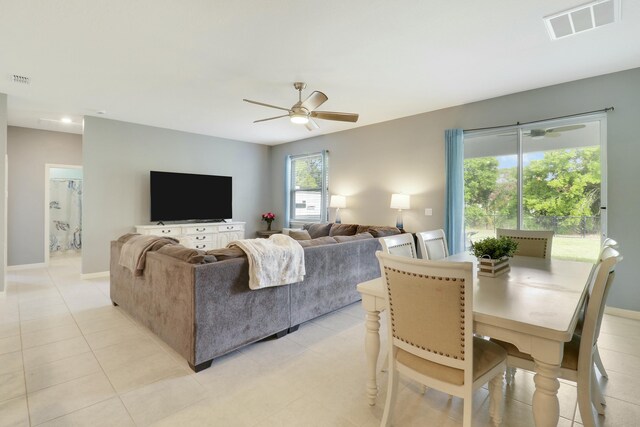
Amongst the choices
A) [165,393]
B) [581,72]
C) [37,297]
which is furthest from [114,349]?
[581,72]

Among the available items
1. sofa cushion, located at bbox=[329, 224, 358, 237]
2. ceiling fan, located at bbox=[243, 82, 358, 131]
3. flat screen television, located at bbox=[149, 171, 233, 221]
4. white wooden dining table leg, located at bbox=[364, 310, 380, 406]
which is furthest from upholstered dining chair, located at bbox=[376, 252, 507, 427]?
flat screen television, located at bbox=[149, 171, 233, 221]

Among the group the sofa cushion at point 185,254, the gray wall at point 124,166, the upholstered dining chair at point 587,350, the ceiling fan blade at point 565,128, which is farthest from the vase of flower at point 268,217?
the upholstered dining chair at point 587,350

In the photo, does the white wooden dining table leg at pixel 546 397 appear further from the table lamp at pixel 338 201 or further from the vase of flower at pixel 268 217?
the vase of flower at pixel 268 217

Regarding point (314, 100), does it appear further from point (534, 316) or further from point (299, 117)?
point (534, 316)

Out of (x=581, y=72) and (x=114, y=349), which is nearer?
(x=114, y=349)

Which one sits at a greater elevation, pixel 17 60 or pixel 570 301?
pixel 17 60

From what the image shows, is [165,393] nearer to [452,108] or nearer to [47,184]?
[452,108]

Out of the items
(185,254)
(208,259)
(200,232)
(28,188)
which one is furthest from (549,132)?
(28,188)

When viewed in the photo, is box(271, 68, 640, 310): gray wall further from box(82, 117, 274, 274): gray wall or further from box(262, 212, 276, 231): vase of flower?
box(82, 117, 274, 274): gray wall

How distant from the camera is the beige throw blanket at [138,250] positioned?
279 centimetres

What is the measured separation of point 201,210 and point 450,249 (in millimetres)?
4736

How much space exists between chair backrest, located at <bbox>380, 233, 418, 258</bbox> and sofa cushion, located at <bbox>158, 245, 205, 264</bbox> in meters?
1.37

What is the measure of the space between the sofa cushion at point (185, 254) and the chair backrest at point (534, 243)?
9.39ft

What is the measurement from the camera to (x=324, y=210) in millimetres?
6535
